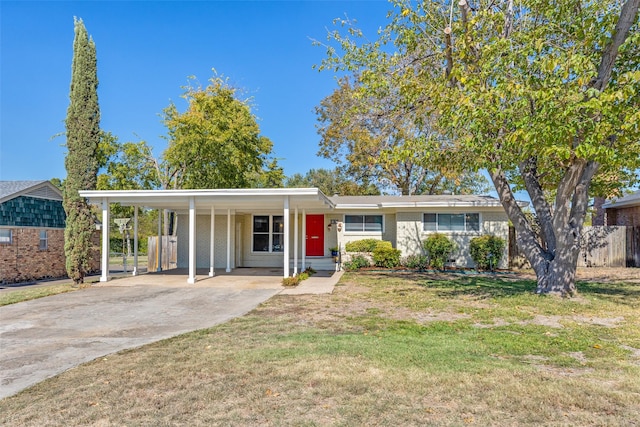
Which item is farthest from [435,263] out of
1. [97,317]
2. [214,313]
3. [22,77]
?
[22,77]

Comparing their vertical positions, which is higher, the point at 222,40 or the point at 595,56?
the point at 222,40

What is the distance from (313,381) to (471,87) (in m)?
6.40

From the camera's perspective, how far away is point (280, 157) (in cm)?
2389

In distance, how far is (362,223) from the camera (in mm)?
17125

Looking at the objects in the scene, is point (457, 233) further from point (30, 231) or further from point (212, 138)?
point (30, 231)

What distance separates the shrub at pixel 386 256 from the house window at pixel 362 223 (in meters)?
1.28


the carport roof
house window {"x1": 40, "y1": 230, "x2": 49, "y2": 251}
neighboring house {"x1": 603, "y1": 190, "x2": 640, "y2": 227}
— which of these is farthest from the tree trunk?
house window {"x1": 40, "y1": 230, "x2": 49, "y2": 251}

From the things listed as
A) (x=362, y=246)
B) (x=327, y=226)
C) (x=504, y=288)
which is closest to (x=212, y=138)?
(x=327, y=226)

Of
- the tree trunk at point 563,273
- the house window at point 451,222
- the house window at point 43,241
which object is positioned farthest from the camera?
the house window at point 43,241

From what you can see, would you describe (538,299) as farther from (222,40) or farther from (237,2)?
(222,40)

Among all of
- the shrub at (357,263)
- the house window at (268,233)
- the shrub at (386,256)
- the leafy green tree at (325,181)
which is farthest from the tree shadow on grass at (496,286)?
the leafy green tree at (325,181)

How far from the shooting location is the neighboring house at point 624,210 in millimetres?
19062

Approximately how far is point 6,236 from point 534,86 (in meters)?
18.1

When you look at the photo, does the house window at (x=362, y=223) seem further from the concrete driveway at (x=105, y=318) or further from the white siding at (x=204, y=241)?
the concrete driveway at (x=105, y=318)
